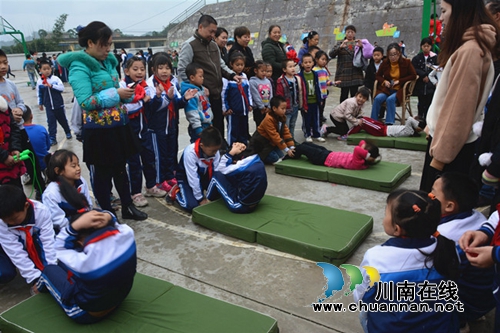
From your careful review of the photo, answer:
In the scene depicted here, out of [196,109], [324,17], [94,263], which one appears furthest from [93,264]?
[324,17]

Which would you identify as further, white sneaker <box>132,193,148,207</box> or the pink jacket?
the pink jacket

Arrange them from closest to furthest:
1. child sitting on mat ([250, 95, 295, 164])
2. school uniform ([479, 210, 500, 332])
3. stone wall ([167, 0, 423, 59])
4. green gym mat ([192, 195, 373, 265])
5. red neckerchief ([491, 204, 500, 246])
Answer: school uniform ([479, 210, 500, 332])
red neckerchief ([491, 204, 500, 246])
green gym mat ([192, 195, 373, 265])
child sitting on mat ([250, 95, 295, 164])
stone wall ([167, 0, 423, 59])

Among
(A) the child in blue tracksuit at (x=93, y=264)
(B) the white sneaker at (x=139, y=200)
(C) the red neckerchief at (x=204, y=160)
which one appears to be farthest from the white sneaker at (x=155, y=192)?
(A) the child in blue tracksuit at (x=93, y=264)

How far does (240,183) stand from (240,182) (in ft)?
0.04

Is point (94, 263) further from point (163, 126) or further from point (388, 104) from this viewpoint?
point (388, 104)

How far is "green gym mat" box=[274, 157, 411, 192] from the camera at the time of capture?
454cm

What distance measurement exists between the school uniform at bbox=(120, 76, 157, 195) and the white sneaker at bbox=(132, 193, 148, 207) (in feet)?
0.17

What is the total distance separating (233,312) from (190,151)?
2.08 m

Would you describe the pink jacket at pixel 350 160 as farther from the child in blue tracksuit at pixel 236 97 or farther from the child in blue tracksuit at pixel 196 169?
the child in blue tracksuit at pixel 196 169

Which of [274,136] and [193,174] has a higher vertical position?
[274,136]

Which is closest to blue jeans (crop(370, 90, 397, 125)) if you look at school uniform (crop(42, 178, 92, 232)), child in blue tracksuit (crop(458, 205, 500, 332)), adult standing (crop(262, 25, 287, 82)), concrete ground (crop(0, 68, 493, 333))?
adult standing (crop(262, 25, 287, 82))

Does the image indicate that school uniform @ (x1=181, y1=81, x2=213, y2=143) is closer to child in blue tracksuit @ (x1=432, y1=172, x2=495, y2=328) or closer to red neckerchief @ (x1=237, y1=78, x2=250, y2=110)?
red neckerchief @ (x1=237, y1=78, x2=250, y2=110)

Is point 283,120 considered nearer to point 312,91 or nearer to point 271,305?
point 312,91

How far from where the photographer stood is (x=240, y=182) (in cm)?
381
